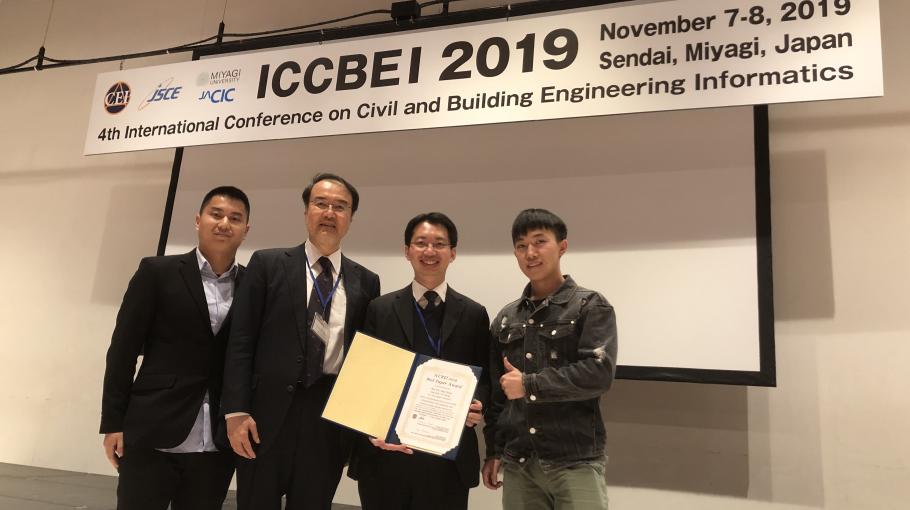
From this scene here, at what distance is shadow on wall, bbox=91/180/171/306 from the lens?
4.10m

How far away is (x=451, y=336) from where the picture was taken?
1.88 metres

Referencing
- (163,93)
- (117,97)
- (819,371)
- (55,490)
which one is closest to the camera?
(819,371)

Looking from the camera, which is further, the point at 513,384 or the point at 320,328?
the point at 320,328

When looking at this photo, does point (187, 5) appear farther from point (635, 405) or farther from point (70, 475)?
point (635, 405)

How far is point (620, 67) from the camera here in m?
2.65

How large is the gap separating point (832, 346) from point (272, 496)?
2.60m

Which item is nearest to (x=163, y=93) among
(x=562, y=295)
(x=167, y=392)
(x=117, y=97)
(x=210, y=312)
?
(x=117, y=97)

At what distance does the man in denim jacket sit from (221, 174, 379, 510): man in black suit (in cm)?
53

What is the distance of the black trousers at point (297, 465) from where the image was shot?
1.70m

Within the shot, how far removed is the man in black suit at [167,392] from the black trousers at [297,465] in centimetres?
20

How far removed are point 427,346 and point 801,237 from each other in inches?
Result: 83.7

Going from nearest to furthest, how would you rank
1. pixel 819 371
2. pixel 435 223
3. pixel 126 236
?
pixel 435 223
pixel 819 371
pixel 126 236

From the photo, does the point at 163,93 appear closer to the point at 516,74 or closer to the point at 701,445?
the point at 516,74

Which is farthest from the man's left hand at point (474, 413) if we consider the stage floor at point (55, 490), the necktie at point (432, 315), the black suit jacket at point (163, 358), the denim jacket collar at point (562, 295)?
the stage floor at point (55, 490)
